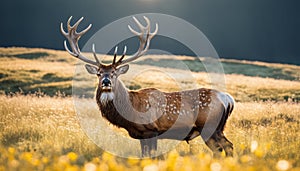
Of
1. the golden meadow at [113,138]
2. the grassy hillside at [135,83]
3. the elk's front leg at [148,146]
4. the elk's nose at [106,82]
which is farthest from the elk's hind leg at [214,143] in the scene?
the grassy hillside at [135,83]

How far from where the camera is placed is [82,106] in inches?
497

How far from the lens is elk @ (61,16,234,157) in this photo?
24.0ft

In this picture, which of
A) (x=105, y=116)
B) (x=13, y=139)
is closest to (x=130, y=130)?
(x=105, y=116)

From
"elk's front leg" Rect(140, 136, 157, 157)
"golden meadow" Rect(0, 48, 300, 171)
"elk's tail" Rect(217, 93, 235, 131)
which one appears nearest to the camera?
"golden meadow" Rect(0, 48, 300, 171)

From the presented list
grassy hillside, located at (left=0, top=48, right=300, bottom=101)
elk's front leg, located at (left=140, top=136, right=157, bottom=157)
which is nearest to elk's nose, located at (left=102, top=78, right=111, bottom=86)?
elk's front leg, located at (left=140, top=136, right=157, bottom=157)

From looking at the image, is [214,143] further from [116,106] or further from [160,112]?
[116,106]

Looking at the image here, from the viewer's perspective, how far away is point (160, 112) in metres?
7.56

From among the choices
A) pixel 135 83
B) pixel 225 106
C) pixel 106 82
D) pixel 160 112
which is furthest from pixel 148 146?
pixel 135 83

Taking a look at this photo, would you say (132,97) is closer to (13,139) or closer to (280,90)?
(13,139)

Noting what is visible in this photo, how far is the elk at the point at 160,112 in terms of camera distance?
732cm

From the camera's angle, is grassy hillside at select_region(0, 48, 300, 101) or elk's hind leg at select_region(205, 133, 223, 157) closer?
elk's hind leg at select_region(205, 133, 223, 157)

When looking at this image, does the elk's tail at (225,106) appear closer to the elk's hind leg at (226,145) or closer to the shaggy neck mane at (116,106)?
the elk's hind leg at (226,145)

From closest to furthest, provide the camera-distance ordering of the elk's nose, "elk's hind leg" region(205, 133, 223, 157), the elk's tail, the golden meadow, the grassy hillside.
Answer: the golden meadow < the elk's nose < "elk's hind leg" region(205, 133, 223, 157) < the elk's tail < the grassy hillside

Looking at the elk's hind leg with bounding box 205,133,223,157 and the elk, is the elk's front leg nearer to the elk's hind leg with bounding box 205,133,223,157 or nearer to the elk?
the elk
